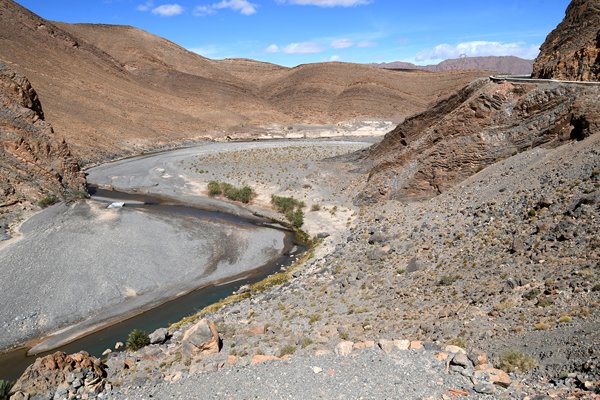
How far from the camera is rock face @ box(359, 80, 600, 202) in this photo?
2280 centimetres

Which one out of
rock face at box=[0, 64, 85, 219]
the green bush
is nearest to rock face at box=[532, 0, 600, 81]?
the green bush

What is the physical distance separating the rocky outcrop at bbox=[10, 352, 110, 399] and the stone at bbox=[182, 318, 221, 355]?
268 centimetres

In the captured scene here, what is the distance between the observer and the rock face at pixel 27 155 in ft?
102

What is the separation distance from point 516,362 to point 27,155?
33469 millimetres

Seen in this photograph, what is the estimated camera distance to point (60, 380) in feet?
43.8

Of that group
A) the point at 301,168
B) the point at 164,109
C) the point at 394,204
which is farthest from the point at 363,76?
the point at 394,204

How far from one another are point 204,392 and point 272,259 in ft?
44.6

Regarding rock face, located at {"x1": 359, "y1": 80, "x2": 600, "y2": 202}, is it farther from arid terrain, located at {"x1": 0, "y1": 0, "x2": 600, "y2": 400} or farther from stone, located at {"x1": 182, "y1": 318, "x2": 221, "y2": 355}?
stone, located at {"x1": 182, "y1": 318, "x2": 221, "y2": 355}

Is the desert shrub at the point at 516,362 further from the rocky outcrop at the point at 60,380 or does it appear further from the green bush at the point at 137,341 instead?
the green bush at the point at 137,341

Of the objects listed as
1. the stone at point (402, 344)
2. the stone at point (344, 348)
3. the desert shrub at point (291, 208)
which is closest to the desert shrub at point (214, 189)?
the desert shrub at point (291, 208)

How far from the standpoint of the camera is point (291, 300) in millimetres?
18672

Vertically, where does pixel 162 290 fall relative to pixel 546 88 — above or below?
below

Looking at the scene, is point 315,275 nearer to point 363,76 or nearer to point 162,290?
point 162,290

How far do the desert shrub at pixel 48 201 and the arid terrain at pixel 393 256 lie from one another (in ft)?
2.73
